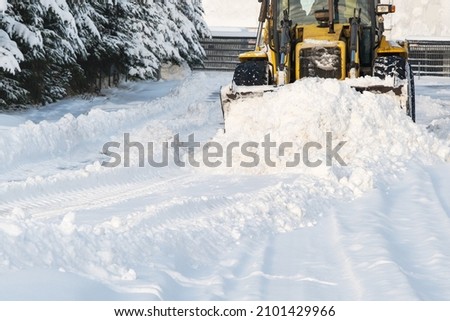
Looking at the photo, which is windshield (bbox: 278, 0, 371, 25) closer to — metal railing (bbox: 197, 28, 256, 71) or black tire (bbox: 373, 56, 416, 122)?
black tire (bbox: 373, 56, 416, 122)

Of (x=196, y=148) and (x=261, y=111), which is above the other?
(x=261, y=111)

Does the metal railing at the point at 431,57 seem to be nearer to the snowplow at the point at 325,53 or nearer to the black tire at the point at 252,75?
the snowplow at the point at 325,53

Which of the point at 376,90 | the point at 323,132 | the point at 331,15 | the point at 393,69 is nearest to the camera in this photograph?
the point at 323,132

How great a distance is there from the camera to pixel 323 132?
8289 mm

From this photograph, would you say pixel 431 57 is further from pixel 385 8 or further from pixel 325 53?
pixel 325 53

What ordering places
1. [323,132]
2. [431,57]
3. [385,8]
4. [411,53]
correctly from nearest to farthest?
[323,132]
[385,8]
[431,57]
[411,53]

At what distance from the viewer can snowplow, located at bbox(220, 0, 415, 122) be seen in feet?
30.1

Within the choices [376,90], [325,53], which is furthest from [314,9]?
[376,90]

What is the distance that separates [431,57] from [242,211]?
30.0 meters

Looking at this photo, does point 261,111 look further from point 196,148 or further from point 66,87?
point 66,87

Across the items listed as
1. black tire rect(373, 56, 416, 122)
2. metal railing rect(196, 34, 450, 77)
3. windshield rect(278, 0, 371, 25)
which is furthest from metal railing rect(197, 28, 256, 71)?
black tire rect(373, 56, 416, 122)
